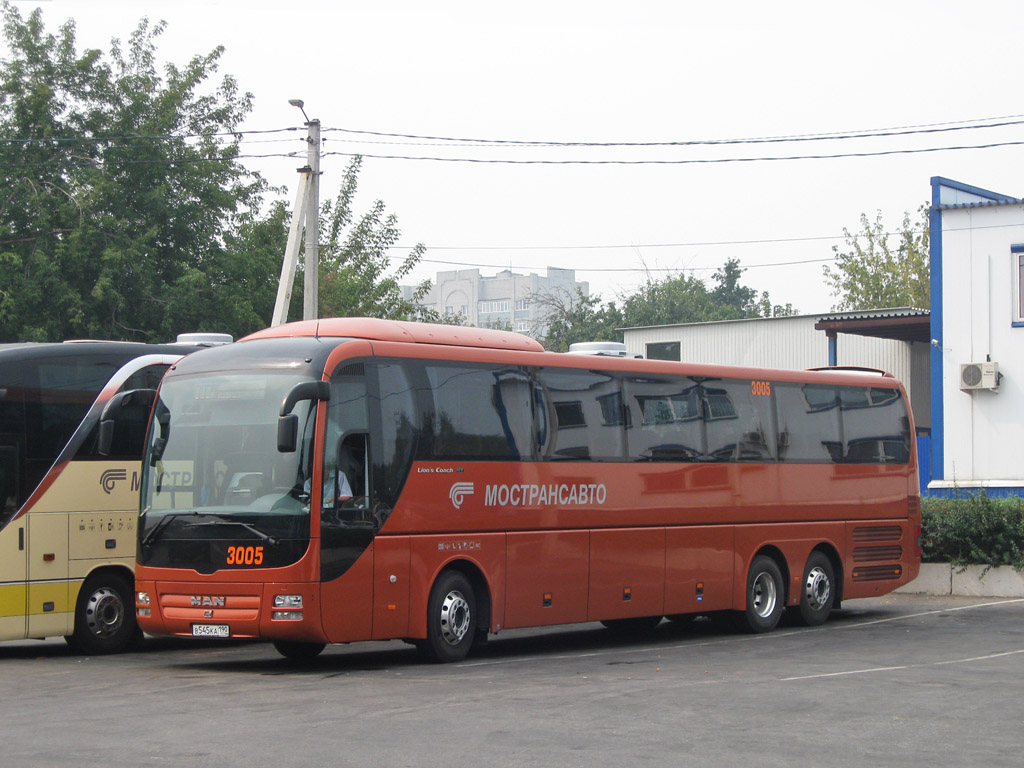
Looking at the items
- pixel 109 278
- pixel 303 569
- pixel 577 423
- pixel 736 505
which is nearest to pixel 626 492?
pixel 577 423

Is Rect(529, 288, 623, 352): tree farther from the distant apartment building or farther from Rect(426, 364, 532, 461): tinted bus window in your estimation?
the distant apartment building

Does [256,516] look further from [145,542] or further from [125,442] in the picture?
[125,442]

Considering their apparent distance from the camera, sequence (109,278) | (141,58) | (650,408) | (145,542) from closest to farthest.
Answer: (145,542)
(650,408)
(109,278)
(141,58)

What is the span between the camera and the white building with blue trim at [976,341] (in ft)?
90.7

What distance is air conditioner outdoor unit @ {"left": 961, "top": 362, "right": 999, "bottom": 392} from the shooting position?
27609 mm

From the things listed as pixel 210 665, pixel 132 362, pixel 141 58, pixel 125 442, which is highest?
pixel 141 58

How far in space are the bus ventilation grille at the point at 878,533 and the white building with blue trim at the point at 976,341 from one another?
332 inches

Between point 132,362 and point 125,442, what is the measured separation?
925 mm

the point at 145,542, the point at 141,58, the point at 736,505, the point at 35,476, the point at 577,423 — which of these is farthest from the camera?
the point at 141,58

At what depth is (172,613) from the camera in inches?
497

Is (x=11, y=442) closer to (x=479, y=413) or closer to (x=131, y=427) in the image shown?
(x=131, y=427)

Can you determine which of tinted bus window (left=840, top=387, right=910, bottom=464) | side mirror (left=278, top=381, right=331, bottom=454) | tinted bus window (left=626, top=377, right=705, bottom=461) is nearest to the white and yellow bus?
side mirror (left=278, top=381, right=331, bottom=454)

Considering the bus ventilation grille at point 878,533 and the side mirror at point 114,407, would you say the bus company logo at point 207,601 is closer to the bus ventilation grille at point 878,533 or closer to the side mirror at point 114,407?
the side mirror at point 114,407

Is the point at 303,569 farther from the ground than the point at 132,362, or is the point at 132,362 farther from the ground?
the point at 132,362
